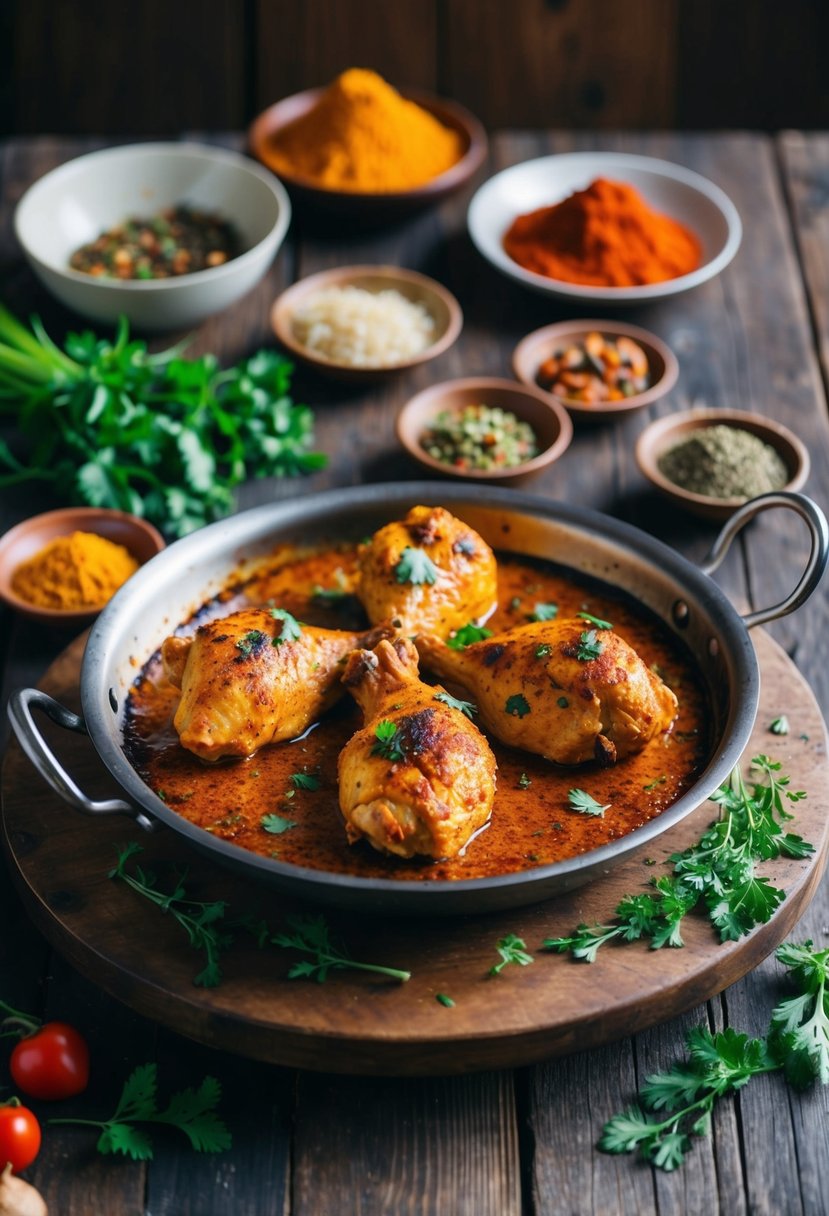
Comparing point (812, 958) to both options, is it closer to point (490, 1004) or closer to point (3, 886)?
point (490, 1004)

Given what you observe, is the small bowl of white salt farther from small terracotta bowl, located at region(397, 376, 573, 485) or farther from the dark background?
the dark background

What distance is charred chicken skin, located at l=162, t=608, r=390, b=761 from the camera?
3285 millimetres

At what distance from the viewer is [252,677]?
3.32m

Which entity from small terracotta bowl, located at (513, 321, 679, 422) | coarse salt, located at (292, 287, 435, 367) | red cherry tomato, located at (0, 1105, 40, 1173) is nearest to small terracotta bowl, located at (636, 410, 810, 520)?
small terracotta bowl, located at (513, 321, 679, 422)

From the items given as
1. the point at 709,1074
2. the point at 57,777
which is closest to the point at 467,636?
the point at 57,777

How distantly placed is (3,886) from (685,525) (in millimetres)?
2504

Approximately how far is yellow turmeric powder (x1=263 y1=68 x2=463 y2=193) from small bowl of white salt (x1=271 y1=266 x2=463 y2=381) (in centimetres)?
59

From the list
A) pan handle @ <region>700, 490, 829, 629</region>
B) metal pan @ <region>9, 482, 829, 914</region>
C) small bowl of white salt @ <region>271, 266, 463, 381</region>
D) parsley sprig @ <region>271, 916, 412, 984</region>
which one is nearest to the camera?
metal pan @ <region>9, 482, 829, 914</region>

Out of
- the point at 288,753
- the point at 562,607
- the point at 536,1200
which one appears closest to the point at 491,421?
the point at 562,607

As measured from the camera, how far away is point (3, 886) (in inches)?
136

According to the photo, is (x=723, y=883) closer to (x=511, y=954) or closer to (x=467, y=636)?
(x=511, y=954)

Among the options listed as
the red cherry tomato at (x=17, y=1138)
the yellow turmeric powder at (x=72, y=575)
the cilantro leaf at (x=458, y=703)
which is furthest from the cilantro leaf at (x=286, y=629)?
the red cherry tomato at (x=17, y=1138)

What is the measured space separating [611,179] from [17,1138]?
4.82 metres

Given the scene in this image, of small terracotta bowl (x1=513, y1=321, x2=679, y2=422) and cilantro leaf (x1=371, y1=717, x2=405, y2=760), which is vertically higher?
cilantro leaf (x1=371, y1=717, x2=405, y2=760)
